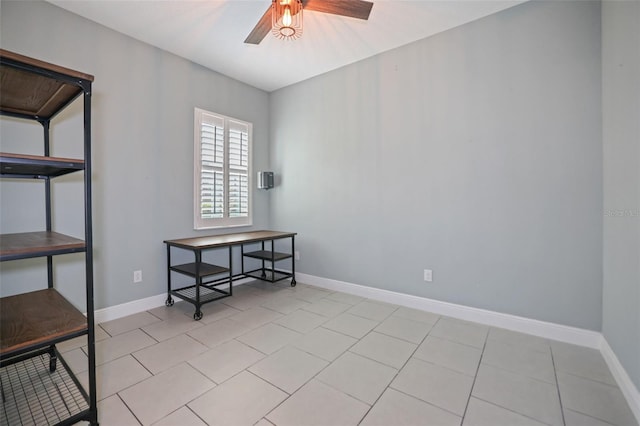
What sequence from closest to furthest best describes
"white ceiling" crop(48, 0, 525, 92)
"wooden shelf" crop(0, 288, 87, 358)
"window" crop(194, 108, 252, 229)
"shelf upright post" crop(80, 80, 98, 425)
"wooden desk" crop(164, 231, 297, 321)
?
1. "wooden shelf" crop(0, 288, 87, 358)
2. "shelf upright post" crop(80, 80, 98, 425)
3. "white ceiling" crop(48, 0, 525, 92)
4. "wooden desk" crop(164, 231, 297, 321)
5. "window" crop(194, 108, 252, 229)

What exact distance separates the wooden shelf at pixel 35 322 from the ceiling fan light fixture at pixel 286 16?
6.83 ft

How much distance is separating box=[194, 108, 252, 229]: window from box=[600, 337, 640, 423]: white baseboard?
3.74 meters

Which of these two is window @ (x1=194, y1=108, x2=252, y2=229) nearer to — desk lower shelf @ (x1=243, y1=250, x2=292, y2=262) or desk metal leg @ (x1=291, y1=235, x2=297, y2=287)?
desk lower shelf @ (x1=243, y1=250, x2=292, y2=262)

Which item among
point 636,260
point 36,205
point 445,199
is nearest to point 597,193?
point 636,260

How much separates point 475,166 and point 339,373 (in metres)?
2.15

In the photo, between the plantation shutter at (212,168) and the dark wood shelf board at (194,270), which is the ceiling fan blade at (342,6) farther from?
the dark wood shelf board at (194,270)

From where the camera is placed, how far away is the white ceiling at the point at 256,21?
2.40m

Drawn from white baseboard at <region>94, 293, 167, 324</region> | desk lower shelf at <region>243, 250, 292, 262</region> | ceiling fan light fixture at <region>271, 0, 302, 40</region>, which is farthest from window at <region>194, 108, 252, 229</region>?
ceiling fan light fixture at <region>271, 0, 302, 40</region>

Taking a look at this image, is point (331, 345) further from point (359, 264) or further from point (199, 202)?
point (199, 202)

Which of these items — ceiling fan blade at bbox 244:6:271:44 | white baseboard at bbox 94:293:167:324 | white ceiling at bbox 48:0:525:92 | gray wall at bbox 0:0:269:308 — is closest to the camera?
ceiling fan blade at bbox 244:6:271:44

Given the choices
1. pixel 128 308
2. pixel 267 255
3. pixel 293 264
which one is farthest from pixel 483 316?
pixel 128 308

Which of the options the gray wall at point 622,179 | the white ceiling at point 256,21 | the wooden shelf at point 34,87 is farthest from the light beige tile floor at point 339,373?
the white ceiling at point 256,21

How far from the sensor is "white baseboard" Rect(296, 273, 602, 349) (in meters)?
2.23

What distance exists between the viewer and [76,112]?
8.11ft
